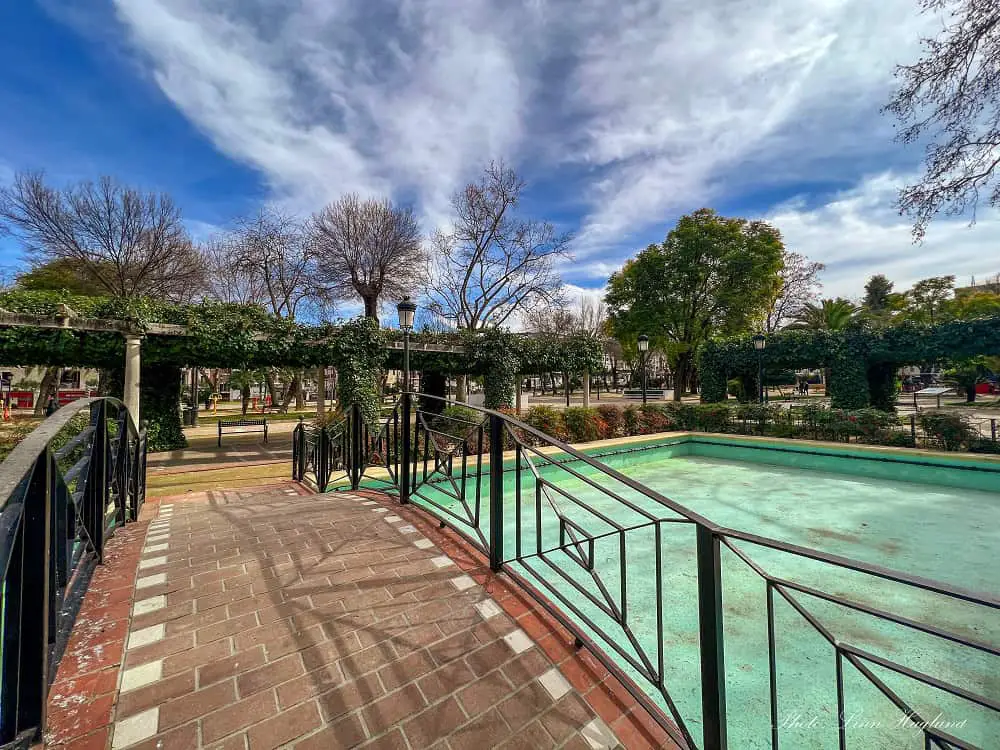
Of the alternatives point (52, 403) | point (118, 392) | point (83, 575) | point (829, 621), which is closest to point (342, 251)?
point (118, 392)

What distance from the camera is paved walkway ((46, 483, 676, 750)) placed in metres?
1.50

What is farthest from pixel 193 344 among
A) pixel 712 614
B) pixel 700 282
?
pixel 700 282

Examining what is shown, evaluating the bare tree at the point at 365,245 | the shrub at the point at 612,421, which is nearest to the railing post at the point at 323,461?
the shrub at the point at 612,421

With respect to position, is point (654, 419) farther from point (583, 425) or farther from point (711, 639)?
point (711, 639)

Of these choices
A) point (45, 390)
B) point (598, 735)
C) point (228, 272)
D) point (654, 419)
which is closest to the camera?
point (598, 735)

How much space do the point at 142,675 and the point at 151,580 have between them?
98 cm

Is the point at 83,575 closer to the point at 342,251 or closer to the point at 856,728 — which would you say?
the point at 856,728

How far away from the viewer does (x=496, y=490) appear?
2.66 metres

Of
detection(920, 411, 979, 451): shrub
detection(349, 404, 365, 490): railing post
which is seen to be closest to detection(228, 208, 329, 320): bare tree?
detection(349, 404, 365, 490): railing post

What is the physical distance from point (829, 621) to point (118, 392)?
1499cm

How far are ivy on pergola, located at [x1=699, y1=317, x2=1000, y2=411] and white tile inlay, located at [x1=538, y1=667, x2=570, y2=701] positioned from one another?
17.8 m

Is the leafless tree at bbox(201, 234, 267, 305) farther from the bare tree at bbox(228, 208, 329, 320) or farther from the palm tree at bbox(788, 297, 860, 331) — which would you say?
the palm tree at bbox(788, 297, 860, 331)

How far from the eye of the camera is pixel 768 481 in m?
7.86

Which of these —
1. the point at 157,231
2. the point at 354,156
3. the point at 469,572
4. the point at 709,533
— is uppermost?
the point at 354,156
